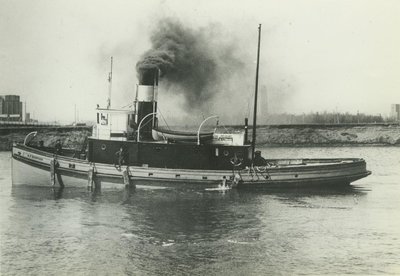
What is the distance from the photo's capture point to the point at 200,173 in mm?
24984

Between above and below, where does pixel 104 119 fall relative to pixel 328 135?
above

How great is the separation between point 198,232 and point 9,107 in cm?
7668

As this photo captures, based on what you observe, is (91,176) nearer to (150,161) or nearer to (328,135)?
(150,161)

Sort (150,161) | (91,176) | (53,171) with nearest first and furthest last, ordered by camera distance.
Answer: (91,176) < (150,161) < (53,171)

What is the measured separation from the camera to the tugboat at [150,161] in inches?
987

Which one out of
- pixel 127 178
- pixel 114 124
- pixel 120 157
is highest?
pixel 114 124

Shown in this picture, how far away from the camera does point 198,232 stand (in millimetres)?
17000

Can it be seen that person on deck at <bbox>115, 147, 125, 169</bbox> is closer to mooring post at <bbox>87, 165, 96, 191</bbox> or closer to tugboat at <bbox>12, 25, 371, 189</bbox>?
tugboat at <bbox>12, 25, 371, 189</bbox>

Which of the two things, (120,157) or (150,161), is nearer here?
(120,157)

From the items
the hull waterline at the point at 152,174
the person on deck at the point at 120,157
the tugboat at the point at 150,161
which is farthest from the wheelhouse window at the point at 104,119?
the hull waterline at the point at 152,174

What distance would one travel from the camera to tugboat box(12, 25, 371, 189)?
987 inches

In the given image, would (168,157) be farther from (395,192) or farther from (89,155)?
(395,192)

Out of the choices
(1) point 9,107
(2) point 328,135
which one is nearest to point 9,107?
(1) point 9,107

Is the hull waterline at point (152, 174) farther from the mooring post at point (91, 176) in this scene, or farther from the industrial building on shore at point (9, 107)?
the industrial building on shore at point (9, 107)
